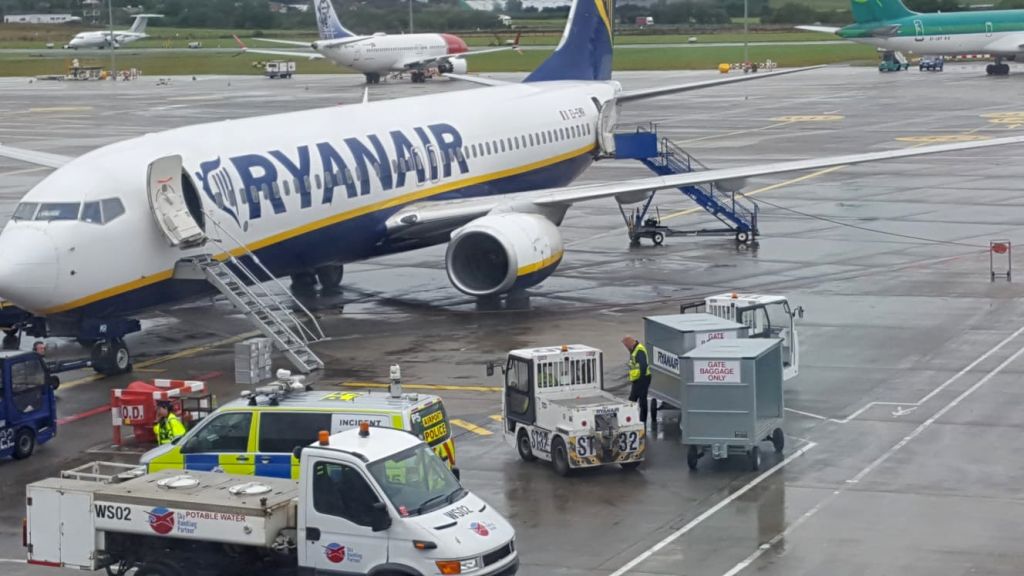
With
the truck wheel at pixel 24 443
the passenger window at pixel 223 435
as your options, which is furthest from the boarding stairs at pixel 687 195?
the passenger window at pixel 223 435

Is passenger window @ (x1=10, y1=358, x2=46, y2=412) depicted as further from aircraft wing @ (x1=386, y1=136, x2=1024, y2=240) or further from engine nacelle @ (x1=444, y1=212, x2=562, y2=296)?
aircraft wing @ (x1=386, y1=136, x2=1024, y2=240)

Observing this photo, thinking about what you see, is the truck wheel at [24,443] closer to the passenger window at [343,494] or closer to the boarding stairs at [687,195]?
the passenger window at [343,494]

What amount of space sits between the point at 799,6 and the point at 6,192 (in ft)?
362

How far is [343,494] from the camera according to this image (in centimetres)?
1791

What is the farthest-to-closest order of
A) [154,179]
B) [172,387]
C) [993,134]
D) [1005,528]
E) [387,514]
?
[993,134], [154,179], [172,387], [1005,528], [387,514]

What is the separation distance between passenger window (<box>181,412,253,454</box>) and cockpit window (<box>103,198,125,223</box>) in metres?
10.2

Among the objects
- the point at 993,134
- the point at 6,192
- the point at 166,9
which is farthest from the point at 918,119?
the point at 166,9

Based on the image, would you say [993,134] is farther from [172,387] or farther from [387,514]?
[387,514]

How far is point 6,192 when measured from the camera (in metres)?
61.2

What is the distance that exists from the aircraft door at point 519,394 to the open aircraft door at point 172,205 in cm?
924

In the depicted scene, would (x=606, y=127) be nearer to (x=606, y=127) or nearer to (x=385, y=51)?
(x=606, y=127)

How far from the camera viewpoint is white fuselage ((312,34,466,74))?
121188mm

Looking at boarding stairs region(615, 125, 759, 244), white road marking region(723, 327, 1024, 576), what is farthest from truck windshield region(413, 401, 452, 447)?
boarding stairs region(615, 125, 759, 244)

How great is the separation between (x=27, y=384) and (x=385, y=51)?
321 feet
